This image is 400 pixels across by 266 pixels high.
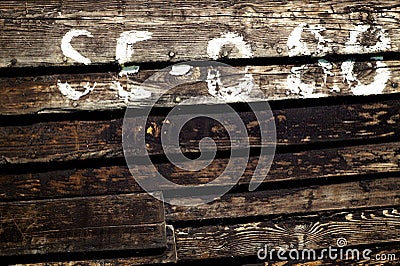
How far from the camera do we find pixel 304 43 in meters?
2.28

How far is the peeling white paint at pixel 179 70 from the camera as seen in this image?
7.27 feet

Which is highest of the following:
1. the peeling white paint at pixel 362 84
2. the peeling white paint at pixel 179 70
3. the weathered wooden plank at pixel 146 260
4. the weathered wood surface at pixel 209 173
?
the peeling white paint at pixel 179 70

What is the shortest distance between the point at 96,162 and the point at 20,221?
40cm

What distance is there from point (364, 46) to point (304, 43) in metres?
0.28

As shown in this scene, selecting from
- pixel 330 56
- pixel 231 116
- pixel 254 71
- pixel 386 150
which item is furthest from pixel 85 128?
pixel 386 150

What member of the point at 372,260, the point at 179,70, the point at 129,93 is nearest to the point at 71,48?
the point at 129,93

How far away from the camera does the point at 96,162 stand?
87.4 inches

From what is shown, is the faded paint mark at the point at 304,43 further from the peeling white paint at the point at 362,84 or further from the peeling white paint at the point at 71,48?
the peeling white paint at the point at 71,48

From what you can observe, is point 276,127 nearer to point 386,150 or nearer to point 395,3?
point 386,150

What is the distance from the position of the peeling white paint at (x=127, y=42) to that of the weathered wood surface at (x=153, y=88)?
3.2 inches

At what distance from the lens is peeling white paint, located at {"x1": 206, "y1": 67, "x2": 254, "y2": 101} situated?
7.34ft

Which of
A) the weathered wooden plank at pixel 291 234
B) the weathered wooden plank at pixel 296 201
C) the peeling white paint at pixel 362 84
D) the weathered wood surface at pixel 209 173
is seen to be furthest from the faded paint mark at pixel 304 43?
the weathered wooden plank at pixel 291 234
